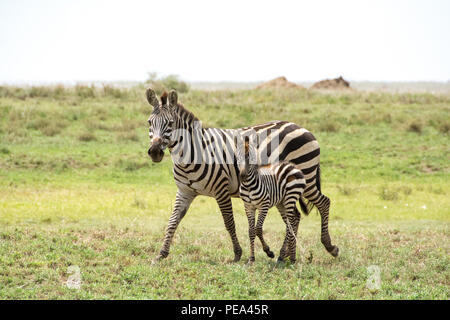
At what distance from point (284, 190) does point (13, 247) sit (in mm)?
4132

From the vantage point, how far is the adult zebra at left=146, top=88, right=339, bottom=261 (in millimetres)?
7914

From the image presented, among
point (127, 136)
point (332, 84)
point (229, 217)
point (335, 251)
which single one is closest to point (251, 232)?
point (229, 217)

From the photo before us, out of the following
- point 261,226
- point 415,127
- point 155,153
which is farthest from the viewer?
point 415,127

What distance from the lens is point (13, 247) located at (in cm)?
837

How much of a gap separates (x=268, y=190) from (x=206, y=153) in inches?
41.6

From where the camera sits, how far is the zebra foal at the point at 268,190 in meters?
7.81

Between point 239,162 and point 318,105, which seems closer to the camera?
point 239,162

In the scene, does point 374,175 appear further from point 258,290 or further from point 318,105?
point 258,290

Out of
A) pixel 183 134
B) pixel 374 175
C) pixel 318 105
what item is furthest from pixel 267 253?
pixel 318 105

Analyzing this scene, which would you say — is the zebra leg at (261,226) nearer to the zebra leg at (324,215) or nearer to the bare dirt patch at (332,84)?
the zebra leg at (324,215)

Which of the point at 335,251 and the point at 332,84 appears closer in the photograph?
the point at 335,251

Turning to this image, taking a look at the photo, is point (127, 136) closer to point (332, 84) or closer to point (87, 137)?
point (87, 137)

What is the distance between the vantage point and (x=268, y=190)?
315 inches

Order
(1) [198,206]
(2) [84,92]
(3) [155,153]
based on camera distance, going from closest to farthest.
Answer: (3) [155,153]
(1) [198,206]
(2) [84,92]
